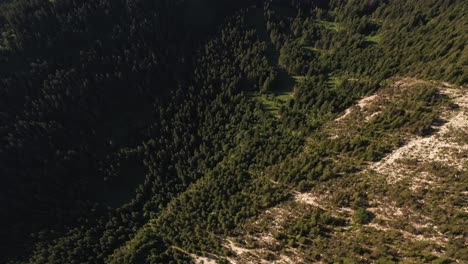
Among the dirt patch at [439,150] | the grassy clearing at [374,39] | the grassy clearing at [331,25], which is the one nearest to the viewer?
the dirt patch at [439,150]

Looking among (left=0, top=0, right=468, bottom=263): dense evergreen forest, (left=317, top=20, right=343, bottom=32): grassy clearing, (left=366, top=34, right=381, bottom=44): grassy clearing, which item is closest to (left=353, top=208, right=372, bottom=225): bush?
(left=0, top=0, right=468, bottom=263): dense evergreen forest

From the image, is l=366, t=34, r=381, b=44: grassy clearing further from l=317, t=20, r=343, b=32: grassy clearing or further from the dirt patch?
the dirt patch

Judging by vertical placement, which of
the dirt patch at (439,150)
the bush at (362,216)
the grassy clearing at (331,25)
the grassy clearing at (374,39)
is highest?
the grassy clearing at (331,25)

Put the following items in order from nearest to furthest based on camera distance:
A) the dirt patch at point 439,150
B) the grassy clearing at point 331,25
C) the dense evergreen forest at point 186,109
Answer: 1. the dirt patch at point 439,150
2. the dense evergreen forest at point 186,109
3. the grassy clearing at point 331,25

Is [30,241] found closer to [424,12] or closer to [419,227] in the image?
[419,227]

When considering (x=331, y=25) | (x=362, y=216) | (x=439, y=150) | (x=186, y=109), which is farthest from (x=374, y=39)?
(x=186, y=109)

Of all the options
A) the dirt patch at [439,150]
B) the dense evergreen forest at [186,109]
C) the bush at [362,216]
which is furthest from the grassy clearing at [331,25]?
the bush at [362,216]

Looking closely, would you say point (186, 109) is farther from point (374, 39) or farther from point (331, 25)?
point (374, 39)

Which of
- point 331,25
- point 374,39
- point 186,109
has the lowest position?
point 186,109

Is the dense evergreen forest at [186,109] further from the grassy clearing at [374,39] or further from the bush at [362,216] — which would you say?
the grassy clearing at [374,39]
